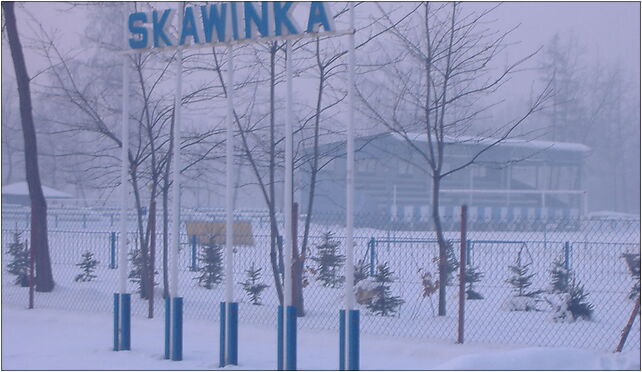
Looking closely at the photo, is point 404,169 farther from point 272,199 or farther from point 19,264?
point 272,199

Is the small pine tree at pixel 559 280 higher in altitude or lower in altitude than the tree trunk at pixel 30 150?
lower

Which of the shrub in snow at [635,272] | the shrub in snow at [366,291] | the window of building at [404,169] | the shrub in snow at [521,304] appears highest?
the window of building at [404,169]

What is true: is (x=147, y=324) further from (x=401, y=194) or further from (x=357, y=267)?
(x=401, y=194)

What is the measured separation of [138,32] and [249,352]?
3.34m

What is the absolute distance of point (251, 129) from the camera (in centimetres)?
1076

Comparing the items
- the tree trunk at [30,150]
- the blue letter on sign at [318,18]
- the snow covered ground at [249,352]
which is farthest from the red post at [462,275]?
the tree trunk at [30,150]

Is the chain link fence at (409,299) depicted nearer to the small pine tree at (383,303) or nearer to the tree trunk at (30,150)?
the small pine tree at (383,303)

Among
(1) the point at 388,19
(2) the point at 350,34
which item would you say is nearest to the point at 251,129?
(1) the point at 388,19

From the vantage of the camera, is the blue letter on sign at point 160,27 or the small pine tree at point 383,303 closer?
the blue letter on sign at point 160,27

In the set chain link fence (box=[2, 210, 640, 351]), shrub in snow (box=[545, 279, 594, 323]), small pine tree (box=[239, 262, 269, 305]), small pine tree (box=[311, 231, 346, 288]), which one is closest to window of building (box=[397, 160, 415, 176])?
chain link fence (box=[2, 210, 640, 351])

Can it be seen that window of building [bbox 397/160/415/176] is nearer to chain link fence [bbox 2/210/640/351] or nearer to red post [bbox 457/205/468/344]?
chain link fence [bbox 2/210/640/351]

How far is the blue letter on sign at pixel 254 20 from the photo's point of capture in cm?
675

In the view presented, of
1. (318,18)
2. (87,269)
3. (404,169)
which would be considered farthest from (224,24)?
(404,169)

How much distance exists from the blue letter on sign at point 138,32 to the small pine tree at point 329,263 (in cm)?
606
